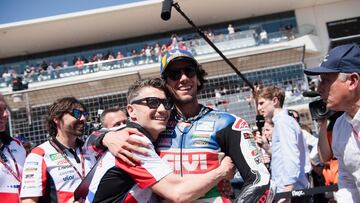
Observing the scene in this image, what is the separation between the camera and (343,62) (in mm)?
2590

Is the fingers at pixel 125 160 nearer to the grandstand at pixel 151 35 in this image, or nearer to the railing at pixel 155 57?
the grandstand at pixel 151 35

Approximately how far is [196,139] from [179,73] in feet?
1.34

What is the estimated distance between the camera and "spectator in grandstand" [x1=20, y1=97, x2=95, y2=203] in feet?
10.6

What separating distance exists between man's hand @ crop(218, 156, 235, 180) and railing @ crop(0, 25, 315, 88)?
18206 millimetres

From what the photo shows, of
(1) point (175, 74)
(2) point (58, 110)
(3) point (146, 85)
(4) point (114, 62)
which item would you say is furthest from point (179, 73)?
(4) point (114, 62)

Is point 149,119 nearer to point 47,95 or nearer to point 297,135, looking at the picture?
point 297,135

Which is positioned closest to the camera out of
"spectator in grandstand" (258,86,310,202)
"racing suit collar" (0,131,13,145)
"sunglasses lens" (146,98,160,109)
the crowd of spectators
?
"sunglasses lens" (146,98,160,109)

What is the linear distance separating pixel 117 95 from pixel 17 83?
12.7 feet

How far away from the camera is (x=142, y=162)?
210 centimetres

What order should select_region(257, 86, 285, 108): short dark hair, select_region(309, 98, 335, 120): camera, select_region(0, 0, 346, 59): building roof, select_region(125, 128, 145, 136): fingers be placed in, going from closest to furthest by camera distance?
select_region(125, 128, 145, 136): fingers, select_region(309, 98, 335, 120): camera, select_region(257, 86, 285, 108): short dark hair, select_region(0, 0, 346, 59): building roof

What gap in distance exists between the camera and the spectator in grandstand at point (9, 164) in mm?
3549

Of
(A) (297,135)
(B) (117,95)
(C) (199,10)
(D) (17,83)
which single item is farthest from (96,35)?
(A) (297,135)

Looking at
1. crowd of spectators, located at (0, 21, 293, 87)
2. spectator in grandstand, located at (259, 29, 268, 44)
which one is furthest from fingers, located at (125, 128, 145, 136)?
spectator in grandstand, located at (259, 29, 268, 44)

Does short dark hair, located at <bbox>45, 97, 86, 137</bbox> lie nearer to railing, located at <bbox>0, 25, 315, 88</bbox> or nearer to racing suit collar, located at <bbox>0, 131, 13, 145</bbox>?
racing suit collar, located at <bbox>0, 131, 13, 145</bbox>
